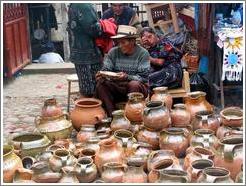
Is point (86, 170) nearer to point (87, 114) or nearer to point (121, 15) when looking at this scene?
point (87, 114)

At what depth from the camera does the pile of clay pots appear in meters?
3.78

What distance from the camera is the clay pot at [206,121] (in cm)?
486

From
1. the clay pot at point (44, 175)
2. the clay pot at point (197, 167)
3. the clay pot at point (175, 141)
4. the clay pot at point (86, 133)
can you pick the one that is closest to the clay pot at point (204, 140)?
the clay pot at point (175, 141)

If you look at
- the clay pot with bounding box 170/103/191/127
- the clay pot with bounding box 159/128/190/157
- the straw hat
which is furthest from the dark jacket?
the clay pot with bounding box 159/128/190/157

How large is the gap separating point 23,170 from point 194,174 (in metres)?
1.39

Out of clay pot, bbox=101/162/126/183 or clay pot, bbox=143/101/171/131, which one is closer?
clay pot, bbox=101/162/126/183

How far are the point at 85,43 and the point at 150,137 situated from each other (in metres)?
1.83

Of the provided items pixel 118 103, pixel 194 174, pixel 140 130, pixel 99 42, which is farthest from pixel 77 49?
pixel 194 174

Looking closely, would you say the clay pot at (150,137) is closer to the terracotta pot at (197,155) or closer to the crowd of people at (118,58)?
the terracotta pot at (197,155)

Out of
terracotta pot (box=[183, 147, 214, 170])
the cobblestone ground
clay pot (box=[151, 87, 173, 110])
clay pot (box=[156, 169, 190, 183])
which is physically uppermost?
clay pot (box=[151, 87, 173, 110])

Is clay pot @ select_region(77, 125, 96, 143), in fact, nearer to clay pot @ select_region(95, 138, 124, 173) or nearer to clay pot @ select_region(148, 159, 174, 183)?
clay pot @ select_region(95, 138, 124, 173)

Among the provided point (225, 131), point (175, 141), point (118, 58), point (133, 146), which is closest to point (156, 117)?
point (175, 141)

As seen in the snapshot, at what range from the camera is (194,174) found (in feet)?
12.1

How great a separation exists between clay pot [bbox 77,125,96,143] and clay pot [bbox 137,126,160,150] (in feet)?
1.70
